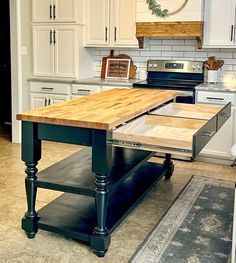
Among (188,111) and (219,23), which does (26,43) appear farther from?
(188,111)

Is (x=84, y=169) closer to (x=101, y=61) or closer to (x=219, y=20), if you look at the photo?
(x=219, y=20)

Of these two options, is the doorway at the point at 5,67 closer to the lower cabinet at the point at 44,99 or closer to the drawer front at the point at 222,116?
the lower cabinet at the point at 44,99

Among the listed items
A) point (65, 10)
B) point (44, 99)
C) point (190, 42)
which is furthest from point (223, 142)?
point (65, 10)

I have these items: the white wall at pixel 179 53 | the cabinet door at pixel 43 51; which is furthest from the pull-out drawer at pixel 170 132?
the cabinet door at pixel 43 51

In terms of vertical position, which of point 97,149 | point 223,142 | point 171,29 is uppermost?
point 171,29

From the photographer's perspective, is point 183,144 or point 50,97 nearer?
point 183,144

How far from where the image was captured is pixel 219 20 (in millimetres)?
4684

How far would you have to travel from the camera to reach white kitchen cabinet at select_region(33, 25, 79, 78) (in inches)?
212

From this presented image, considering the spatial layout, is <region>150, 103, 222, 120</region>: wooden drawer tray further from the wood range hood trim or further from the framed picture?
the framed picture

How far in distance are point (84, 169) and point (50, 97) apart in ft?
8.67

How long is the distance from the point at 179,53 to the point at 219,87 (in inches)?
35.5

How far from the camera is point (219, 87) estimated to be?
15.3 feet

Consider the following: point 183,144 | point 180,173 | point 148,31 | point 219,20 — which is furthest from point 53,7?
point 183,144

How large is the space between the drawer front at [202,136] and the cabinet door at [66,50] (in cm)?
293
